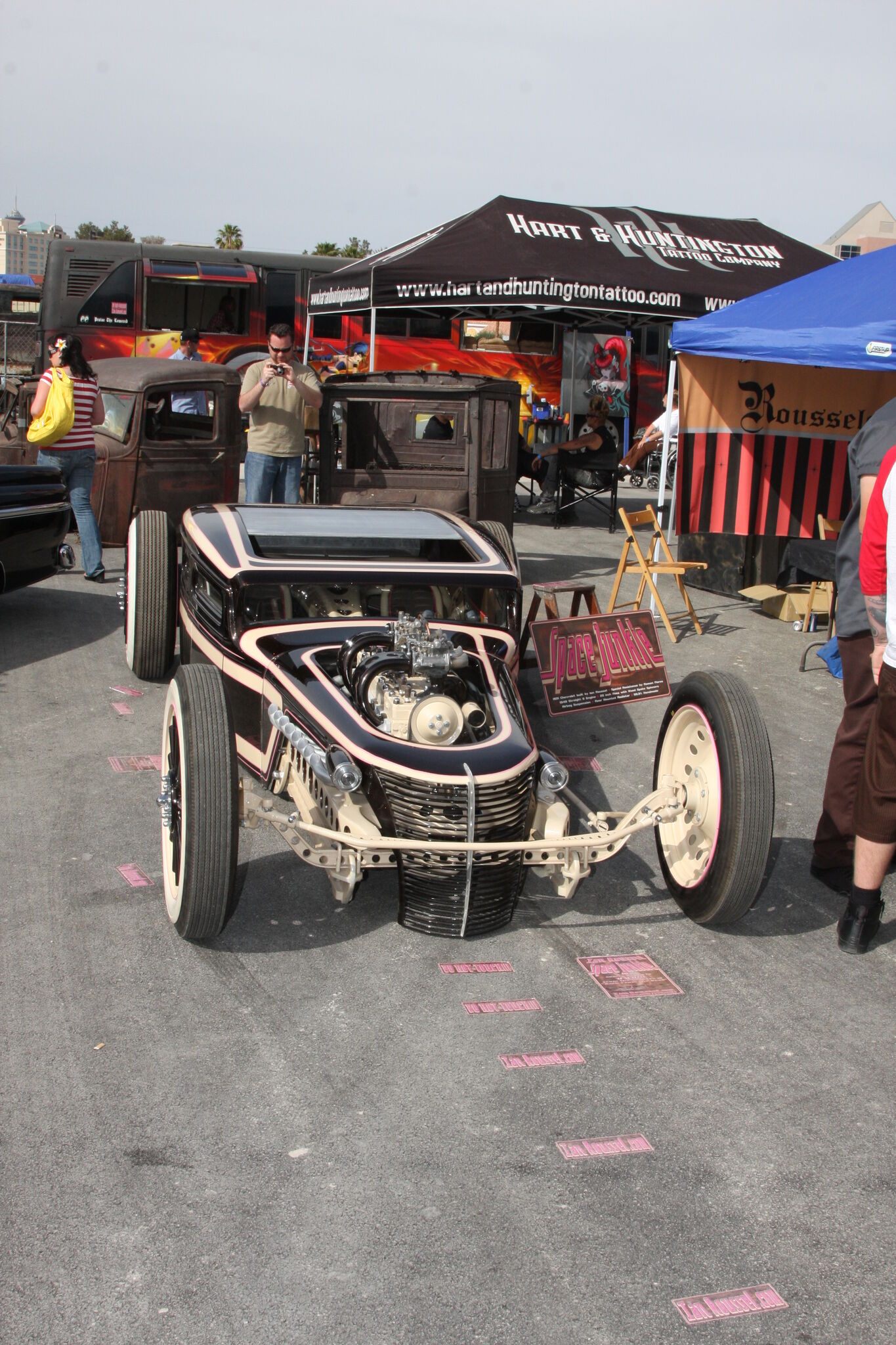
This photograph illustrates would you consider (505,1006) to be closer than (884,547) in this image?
Yes

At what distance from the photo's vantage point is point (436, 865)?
3.84 m

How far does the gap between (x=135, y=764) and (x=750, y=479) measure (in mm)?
6655

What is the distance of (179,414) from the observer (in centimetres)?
979

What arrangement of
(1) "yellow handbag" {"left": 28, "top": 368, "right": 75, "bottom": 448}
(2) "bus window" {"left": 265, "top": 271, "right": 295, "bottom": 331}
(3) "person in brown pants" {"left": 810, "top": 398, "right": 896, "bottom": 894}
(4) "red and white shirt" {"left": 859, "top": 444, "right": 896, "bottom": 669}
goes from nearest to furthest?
(4) "red and white shirt" {"left": 859, "top": 444, "right": 896, "bottom": 669} → (3) "person in brown pants" {"left": 810, "top": 398, "right": 896, "bottom": 894} → (1) "yellow handbag" {"left": 28, "top": 368, "right": 75, "bottom": 448} → (2) "bus window" {"left": 265, "top": 271, "right": 295, "bottom": 331}

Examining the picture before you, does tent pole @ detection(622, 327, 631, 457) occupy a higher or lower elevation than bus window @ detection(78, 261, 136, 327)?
lower

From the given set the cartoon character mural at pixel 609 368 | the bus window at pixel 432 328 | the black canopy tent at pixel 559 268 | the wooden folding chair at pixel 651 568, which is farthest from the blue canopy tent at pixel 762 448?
the bus window at pixel 432 328

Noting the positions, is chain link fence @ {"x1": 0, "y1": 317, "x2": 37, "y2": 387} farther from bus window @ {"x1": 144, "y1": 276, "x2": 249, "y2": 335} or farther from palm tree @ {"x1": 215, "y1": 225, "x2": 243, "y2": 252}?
palm tree @ {"x1": 215, "y1": 225, "x2": 243, "y2": 252}

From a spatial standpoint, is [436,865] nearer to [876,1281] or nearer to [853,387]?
[876,1281]

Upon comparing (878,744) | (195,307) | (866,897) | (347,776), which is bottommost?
(866,897)

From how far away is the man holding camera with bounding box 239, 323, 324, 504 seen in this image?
353 inches

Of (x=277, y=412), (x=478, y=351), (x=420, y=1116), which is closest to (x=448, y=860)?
(x=420, y=1116)

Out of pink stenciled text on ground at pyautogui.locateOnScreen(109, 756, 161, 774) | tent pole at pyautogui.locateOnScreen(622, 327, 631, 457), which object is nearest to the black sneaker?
pink stenciled text on ground at pyautogui.locateOnScreen(109, 756, 161, 774)

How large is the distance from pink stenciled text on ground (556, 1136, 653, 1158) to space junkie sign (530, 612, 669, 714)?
302 cm

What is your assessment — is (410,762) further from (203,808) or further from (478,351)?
(478,351)
